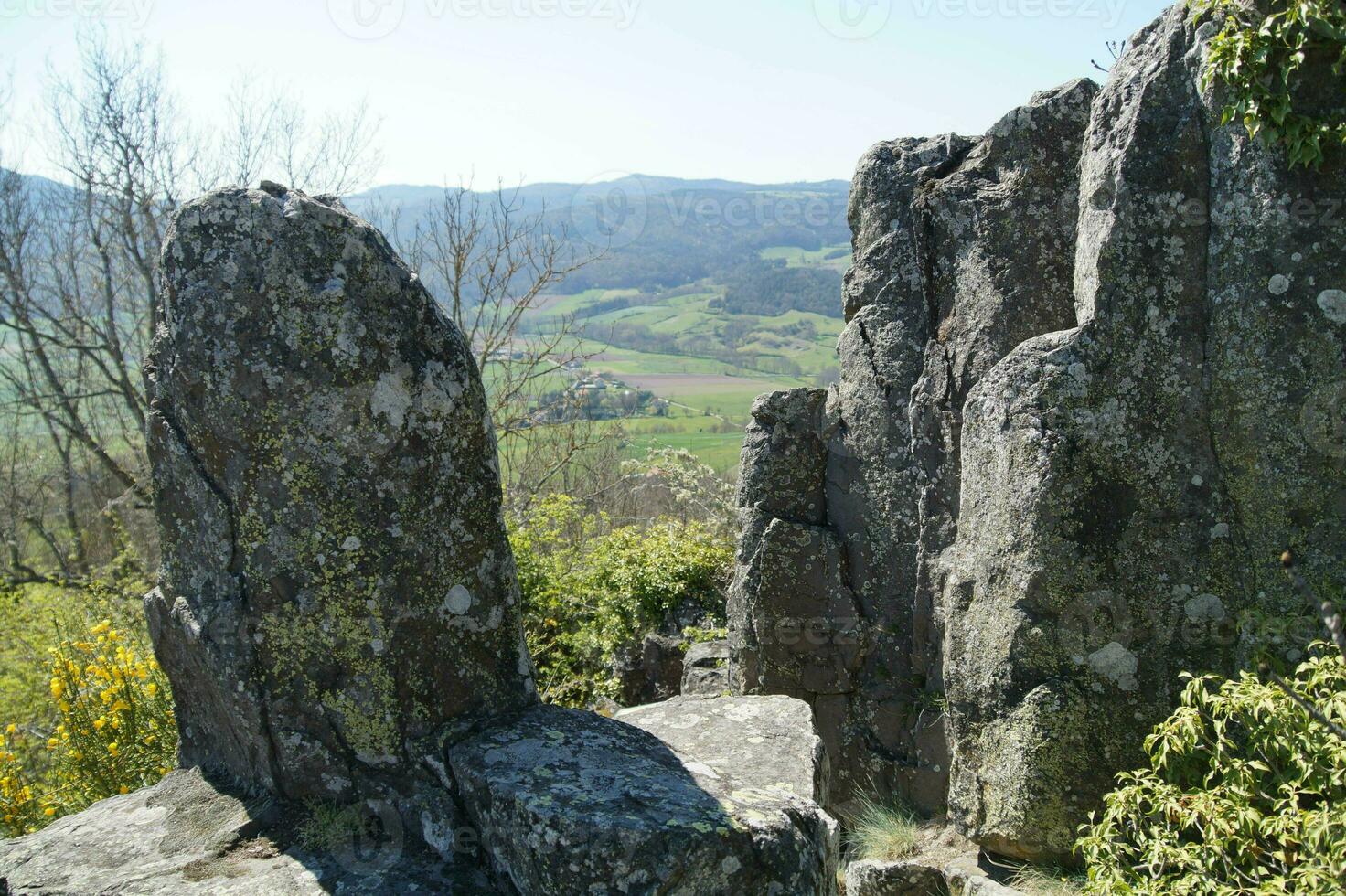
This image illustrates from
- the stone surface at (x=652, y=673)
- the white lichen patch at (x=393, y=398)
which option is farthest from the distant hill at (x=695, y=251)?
the white lichen patch at (x=393, y=398)

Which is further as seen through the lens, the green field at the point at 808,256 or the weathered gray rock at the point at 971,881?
the green field at the point at 808,256

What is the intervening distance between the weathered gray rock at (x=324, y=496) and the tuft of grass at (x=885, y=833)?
3.47 metres

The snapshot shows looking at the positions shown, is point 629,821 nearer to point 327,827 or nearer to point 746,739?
point 746,739

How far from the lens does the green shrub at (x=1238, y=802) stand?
3.88m

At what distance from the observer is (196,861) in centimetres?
390

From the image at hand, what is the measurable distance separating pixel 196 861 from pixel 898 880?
4.07 meters

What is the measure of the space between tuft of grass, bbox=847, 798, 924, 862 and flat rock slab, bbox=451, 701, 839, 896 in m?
2.78

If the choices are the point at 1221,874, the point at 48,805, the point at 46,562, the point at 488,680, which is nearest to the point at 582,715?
the point at 488,680

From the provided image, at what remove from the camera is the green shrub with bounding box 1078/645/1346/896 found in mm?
3875

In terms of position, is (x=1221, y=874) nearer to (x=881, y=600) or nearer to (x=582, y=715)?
(x=582, y=715)

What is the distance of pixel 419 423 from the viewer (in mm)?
4188

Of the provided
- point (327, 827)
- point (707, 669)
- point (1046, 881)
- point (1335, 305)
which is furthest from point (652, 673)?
point (1335, 305)

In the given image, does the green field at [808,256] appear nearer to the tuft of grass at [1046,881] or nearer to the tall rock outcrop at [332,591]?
the tuft of grass at [1046,881]

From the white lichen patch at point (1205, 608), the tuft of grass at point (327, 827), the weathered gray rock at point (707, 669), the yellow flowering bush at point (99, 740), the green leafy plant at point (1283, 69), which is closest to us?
the tuft of grass at point (327, 827)
